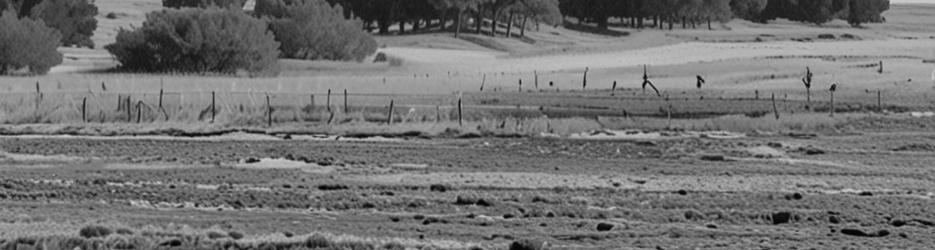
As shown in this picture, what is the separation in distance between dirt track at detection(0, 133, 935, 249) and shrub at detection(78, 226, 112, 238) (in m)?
1.46

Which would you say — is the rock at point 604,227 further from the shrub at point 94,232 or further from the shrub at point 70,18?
the shrub at point 70,18

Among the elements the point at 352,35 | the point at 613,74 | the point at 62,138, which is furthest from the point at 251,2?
the point at 62,138

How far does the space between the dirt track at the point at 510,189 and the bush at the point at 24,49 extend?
2944 centimetres

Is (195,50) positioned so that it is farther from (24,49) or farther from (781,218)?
(781,218)

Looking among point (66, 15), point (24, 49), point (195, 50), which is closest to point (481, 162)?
point (24, 49)

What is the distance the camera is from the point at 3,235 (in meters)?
18.5

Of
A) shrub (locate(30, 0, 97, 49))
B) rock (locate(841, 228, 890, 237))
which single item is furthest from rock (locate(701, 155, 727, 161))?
shrub (locate(30, 0, 97, 49))

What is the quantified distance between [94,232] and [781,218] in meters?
8.41

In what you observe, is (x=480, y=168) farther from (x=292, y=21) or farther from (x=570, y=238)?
(x=292, y=21)

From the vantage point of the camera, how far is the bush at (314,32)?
8381 cm

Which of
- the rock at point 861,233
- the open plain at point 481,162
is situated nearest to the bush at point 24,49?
the open plain at point 481,162

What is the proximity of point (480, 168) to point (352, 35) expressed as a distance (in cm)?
5692

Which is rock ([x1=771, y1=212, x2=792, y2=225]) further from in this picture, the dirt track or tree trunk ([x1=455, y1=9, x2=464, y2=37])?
tree trunk ([x1=455, y1=9, x2=464, y2=37])

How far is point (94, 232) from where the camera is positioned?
59.8 ft
